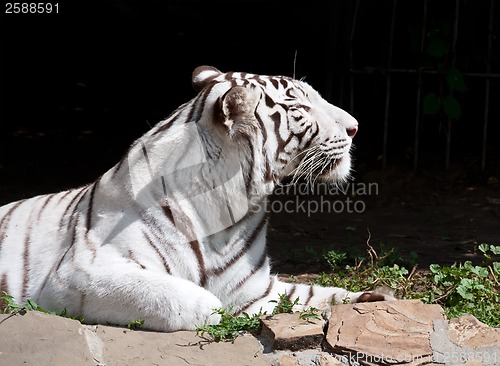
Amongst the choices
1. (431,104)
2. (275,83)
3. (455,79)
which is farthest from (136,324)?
(455,79)

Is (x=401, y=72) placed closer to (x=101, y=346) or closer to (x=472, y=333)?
(x=472, y=333)

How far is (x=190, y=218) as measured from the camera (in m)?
3.19

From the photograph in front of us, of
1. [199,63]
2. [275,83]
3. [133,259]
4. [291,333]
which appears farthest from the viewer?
[199,63]

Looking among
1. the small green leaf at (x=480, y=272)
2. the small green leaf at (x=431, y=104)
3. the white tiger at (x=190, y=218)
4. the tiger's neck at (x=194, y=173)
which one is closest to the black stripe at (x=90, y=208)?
the white tiger at (x=190, y=218)

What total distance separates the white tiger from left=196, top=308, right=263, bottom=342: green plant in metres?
0.04

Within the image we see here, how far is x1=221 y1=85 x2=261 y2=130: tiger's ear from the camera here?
10.2 ft

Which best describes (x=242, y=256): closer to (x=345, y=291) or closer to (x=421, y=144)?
(x=345, y=291)

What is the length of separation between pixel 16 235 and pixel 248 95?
3.89ft

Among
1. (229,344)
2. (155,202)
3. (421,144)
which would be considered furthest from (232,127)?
(421,144)

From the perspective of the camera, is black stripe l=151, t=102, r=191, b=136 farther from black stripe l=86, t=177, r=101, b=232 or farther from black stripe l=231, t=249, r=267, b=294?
black stripe l=231, t=249, r=267, b=294

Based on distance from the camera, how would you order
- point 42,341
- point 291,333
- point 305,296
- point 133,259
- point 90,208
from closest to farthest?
point 42,341
point 291,333
point 133,259
point 90,208
point 305,296

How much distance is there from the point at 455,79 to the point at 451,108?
218 mm

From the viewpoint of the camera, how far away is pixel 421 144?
6.89 metres

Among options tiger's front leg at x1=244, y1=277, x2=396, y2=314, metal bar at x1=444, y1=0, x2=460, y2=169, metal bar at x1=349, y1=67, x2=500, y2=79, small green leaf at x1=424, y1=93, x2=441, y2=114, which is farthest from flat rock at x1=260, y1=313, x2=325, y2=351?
metal bar at x1=349, y1=67, x2=500, y2=79
